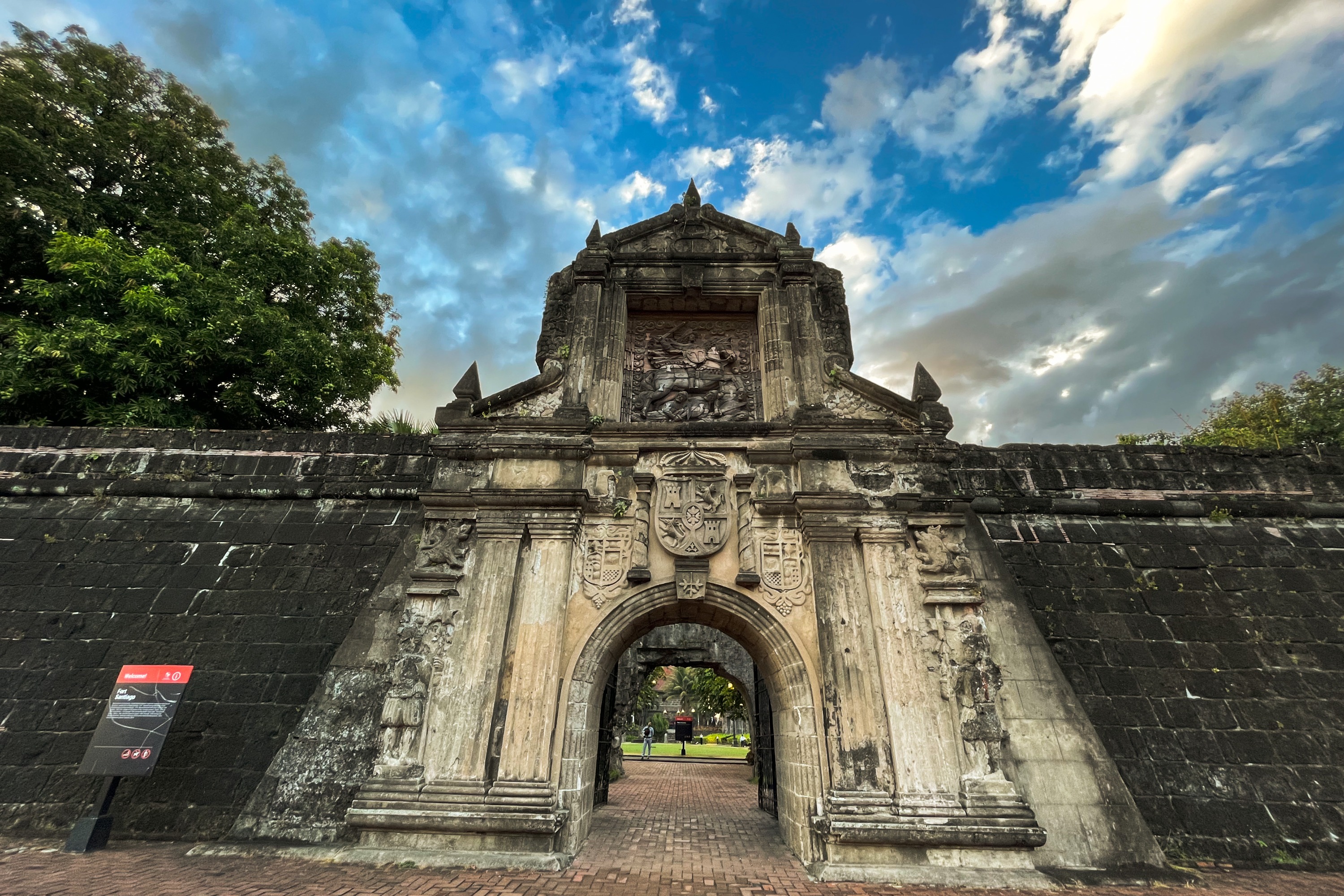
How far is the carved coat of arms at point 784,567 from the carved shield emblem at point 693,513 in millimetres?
550

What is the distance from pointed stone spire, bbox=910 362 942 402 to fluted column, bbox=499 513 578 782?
4.96 metres

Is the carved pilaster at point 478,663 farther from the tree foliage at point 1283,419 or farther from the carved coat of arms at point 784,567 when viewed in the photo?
the tree foliage at point 1283,419

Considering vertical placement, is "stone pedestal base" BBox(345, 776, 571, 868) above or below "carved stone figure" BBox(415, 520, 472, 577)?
below

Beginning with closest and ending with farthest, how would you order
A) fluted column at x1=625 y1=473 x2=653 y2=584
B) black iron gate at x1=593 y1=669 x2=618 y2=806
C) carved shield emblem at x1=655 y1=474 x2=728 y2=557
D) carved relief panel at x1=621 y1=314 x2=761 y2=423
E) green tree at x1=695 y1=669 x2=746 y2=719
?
fluted column at x1=625 y1=473 x2=653 y2=584 → carved shield emblem at x1=655 y1=474 x2=728 y2=557 → carved relief panel at x1=621 y1=314 x2=761 y2=423 → black iron gate at x1=593 y1=669 x2=618 y2=806 → green tree at x1=695 y1=669 x2=746 y2=719

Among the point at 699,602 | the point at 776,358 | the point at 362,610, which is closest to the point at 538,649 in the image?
the point at 699,602

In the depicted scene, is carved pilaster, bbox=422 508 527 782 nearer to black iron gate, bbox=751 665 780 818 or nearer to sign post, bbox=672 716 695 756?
black iron gate, bbox=751 665 780 818

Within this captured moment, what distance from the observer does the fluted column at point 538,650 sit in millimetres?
5793

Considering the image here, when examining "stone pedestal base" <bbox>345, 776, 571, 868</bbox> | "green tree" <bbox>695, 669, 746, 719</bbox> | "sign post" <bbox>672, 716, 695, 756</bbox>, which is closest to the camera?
"stone pedestal base" <bbox>345, 776, 571, 868</bbox>

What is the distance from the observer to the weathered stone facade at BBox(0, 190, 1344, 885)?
571 cm

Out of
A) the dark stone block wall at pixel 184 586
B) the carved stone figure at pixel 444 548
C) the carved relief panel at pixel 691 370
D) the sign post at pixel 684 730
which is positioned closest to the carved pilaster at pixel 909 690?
the carved relief panel at pixel 691 370

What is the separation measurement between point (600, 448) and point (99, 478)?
8479mm

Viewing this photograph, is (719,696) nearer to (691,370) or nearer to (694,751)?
(694,751)

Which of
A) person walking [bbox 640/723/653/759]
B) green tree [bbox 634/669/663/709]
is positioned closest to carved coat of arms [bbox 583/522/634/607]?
green tree [bbox 634/669/663/709]

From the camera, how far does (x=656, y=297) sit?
8.65 meters
